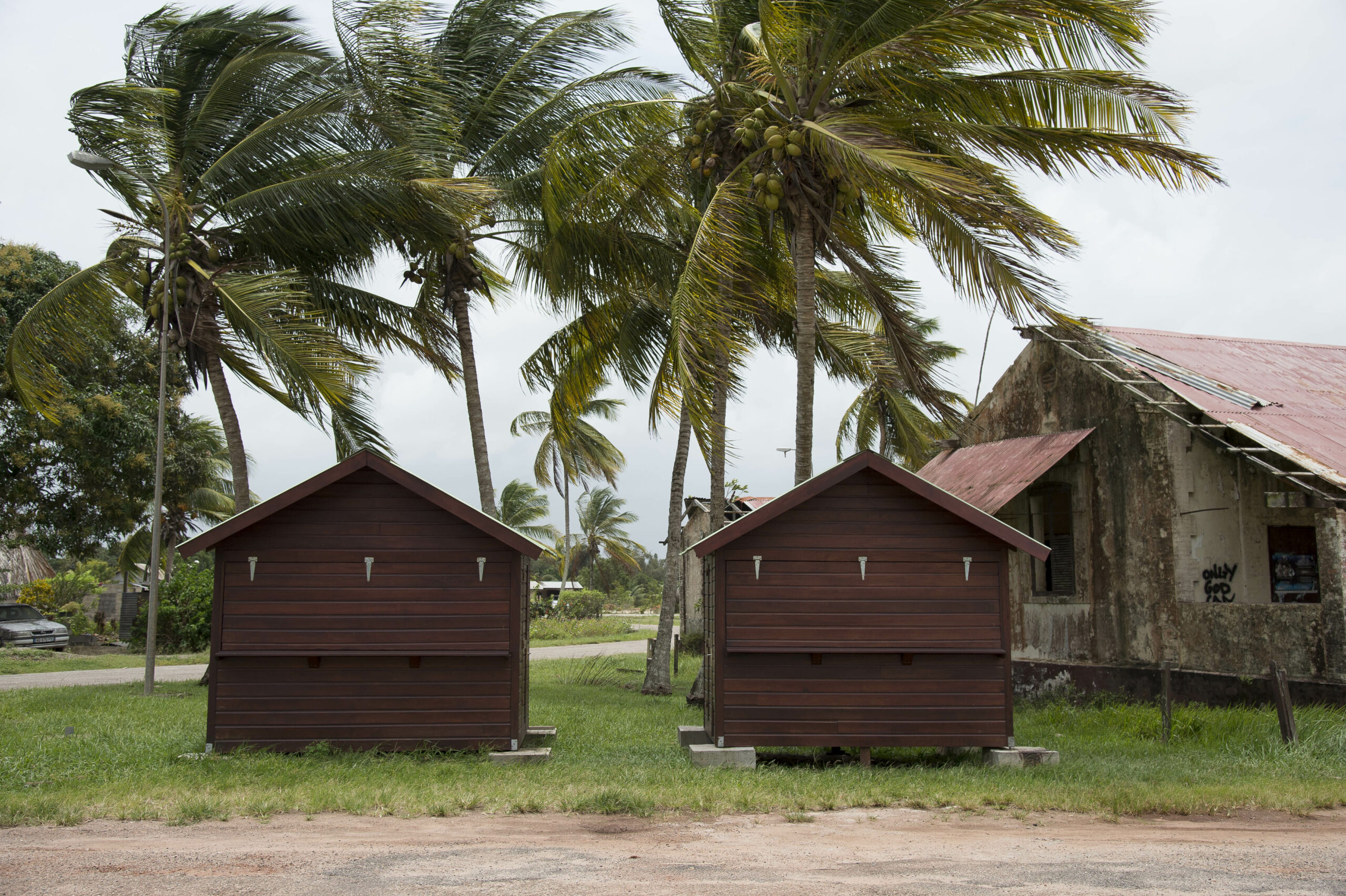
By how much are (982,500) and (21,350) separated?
48.4 feet

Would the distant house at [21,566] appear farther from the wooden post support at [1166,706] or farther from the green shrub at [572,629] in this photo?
the wooden post support at [1166,706]

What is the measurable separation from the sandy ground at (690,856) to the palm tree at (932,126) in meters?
6.11

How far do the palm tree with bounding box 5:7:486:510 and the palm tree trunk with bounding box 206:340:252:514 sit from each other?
26 mm

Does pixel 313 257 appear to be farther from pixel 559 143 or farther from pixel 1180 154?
pixel 1180 154

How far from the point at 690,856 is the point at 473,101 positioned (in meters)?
14.4

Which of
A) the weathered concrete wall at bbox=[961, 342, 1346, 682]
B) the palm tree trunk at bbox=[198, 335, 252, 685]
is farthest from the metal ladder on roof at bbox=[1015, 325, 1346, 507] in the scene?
the palm tree trunk at bbox=[198, 335, 252, 685]

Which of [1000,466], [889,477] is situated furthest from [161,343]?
[1000,466]

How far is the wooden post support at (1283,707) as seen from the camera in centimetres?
1047

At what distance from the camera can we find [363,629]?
11.0 m

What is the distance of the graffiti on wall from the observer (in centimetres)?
1356

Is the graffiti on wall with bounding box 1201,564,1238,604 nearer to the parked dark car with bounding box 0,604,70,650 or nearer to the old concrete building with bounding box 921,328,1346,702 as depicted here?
the old concrete building with bounding box 921,328,1346,702

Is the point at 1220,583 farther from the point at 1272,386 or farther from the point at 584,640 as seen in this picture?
the point at 584,640

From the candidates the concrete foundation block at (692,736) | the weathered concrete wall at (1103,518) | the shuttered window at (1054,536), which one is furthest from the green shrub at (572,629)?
the concrete foundation block at (692,736)

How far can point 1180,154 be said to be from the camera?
37.6 feet
